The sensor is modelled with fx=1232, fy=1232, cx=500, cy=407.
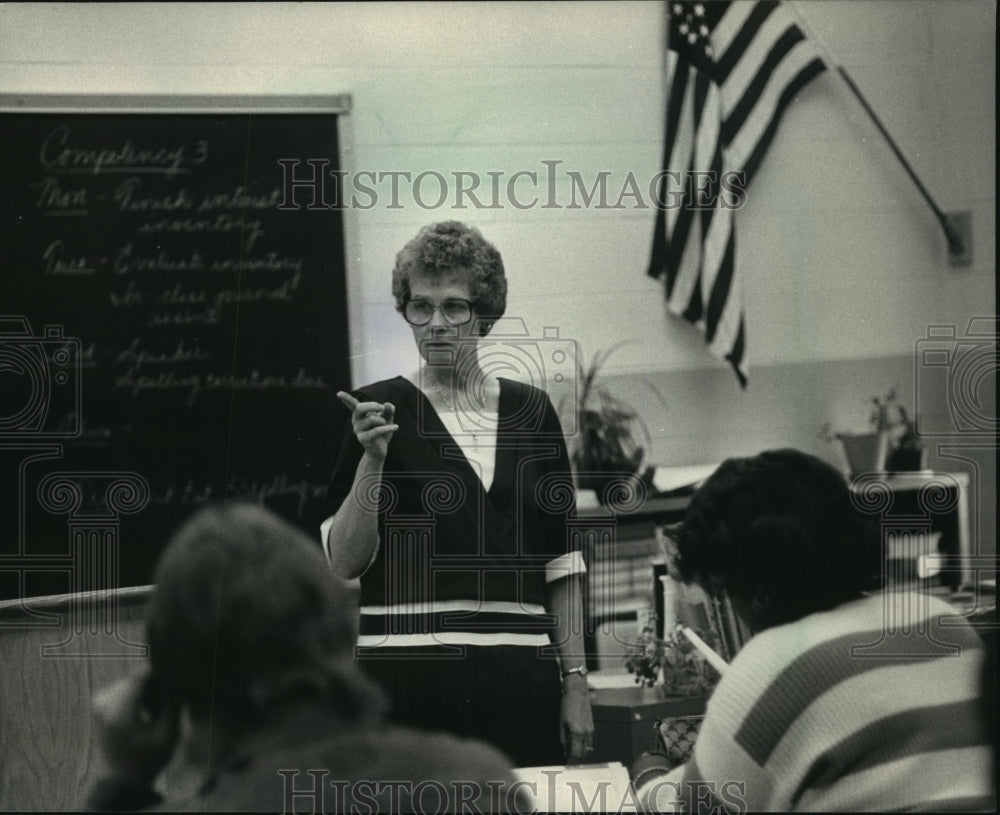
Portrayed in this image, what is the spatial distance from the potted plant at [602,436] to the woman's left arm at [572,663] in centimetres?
23

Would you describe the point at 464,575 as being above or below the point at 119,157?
below

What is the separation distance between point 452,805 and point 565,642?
33.0 inches

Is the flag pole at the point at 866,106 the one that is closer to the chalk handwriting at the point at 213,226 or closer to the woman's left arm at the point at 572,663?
the woman's left arm at the point at 572,663

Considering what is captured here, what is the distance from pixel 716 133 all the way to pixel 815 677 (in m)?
1.27

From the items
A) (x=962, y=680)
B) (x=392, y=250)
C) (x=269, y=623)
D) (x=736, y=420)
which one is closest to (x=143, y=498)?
(x=392, y=250)

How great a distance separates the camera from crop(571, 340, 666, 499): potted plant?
271 centimetres

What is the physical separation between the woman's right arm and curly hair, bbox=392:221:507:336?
0.23 meters

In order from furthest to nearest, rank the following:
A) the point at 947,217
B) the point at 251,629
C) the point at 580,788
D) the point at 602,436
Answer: the point at 947,217 → the point at 602,436 → the point at 580,788 → the point at 251,629

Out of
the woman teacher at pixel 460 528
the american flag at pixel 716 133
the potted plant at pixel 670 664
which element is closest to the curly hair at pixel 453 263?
the woman teacher at pixel 460 528

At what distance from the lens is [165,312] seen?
2.66m

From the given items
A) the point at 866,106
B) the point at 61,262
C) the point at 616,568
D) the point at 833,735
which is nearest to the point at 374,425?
the point at 616,568

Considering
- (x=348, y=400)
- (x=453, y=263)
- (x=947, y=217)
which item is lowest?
(x=348, y=400)

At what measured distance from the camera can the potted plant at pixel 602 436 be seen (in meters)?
2.71

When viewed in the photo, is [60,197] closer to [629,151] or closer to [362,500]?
[362,500]
